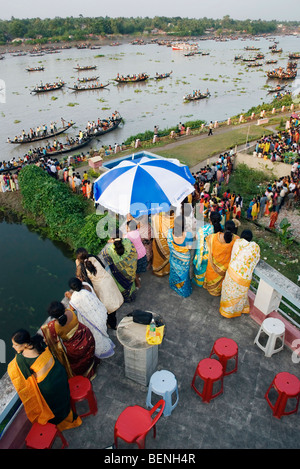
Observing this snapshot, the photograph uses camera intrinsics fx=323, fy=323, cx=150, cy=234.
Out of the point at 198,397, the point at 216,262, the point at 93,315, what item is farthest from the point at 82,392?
the point at 216,262

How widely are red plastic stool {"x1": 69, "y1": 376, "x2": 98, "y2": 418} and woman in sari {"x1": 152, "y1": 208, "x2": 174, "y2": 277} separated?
7.86 feet

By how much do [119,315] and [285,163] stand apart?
1188 cm

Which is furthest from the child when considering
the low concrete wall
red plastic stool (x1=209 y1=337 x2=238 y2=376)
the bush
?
the low concrete wall

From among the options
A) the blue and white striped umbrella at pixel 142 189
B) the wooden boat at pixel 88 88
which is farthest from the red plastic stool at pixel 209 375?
the wooden boat at pixel 88 88

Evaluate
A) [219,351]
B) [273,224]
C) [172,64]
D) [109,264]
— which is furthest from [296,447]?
[172,64]

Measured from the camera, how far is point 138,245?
209 inches

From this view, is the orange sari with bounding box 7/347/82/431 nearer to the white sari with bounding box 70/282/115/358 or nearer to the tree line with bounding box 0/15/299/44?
the white sari with bounding box 70/282/115/358

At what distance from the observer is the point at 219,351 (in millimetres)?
3932

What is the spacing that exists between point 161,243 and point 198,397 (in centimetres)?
242

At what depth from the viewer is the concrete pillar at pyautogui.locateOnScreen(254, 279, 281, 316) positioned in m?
4.42

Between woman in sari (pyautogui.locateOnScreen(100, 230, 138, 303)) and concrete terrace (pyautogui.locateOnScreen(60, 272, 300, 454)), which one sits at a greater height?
woman in sari (pyautogui.locateOnScreen(100, 230, 138, 303))

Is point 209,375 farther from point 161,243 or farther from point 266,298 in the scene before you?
point 161,243

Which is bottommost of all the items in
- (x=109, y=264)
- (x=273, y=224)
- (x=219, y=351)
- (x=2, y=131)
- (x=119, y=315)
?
(x=2, y=131)
